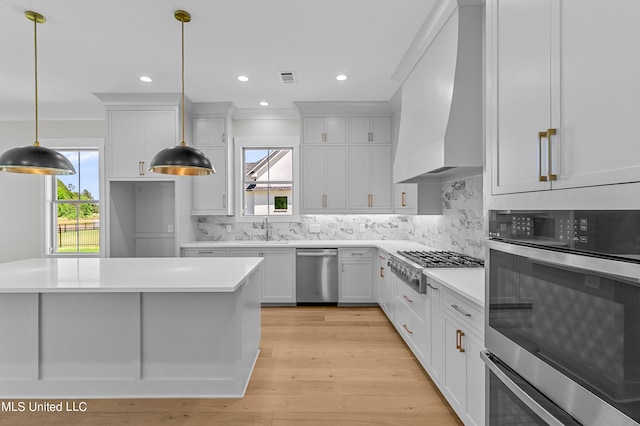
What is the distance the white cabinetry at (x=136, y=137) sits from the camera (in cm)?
444

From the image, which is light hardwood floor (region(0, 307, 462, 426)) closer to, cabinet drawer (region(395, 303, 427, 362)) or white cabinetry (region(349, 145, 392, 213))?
cabinet drawer (region(395, 303, 427, 362))

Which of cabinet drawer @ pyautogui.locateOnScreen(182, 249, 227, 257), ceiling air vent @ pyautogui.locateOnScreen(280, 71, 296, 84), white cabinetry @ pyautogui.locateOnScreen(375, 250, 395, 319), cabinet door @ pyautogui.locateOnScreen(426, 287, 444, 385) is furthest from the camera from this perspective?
cabinet drawer @ pyautogui.locateOnScreen(182, 249, 227, 257)

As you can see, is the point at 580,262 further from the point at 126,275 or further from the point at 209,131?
the point at 209,131

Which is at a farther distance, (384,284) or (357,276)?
(357,276)

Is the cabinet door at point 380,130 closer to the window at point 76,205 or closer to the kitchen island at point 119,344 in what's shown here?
the kitchen island at point 119,344

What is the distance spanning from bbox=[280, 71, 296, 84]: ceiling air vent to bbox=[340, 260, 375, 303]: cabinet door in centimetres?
245

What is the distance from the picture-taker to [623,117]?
0.84 metres

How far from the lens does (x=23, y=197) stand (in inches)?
200

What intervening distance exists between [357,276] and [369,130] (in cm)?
212

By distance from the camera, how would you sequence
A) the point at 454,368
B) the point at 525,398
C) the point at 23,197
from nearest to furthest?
the point at 525,398, the point at 454,368, the point at 23,197

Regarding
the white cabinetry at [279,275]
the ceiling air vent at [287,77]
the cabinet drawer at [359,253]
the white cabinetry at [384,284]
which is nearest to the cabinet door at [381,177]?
the cabinet drawer at [359,253]

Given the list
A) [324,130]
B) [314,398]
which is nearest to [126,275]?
[314,398]

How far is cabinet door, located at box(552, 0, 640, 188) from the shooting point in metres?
0.82

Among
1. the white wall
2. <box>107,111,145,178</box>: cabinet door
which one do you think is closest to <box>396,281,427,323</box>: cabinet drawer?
<box>107,111,145,178</box>: cabinet door
